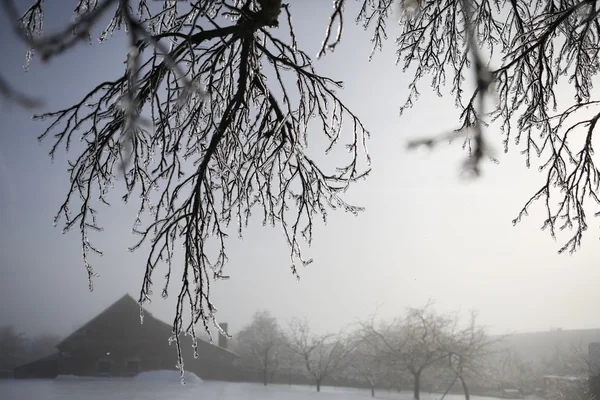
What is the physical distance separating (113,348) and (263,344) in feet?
53.8

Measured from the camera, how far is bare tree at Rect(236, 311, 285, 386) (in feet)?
144

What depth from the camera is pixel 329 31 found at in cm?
164

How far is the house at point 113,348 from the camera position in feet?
106

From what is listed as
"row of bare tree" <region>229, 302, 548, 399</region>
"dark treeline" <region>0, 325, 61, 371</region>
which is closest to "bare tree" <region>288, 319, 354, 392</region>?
"row of bare tree" <region>229, 302, 548, 399</region>

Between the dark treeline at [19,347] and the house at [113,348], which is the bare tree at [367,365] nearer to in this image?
the house at [113,348]

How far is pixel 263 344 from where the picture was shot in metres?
44.9

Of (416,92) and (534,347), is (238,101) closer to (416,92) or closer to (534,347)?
(416,92)

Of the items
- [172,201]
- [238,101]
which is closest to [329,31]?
[238,101]

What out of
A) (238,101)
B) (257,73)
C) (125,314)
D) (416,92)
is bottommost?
(125,314)

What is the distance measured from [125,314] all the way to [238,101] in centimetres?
3526

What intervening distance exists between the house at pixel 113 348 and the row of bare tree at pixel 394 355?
39.2ft

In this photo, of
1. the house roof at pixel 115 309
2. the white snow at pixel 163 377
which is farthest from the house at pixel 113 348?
the white snow at pixel 163 377

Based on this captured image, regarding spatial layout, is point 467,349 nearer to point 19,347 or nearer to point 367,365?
point 367,365

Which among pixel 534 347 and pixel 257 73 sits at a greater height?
pixel 257 73
